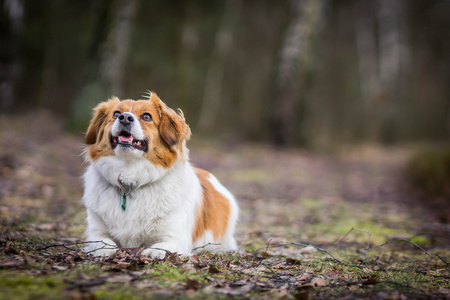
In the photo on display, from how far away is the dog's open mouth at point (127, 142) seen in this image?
3.43 metres

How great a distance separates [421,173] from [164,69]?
1338cm

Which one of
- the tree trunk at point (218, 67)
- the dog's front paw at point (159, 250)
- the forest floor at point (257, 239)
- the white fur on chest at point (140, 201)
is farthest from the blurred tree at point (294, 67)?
the dog's front paw at point (159, 250)

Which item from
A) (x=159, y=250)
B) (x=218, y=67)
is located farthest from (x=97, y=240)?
(x=218, y=67)

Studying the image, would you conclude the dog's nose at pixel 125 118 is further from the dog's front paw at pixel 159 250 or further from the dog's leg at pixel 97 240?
the dog's front paw at pixel 159 250

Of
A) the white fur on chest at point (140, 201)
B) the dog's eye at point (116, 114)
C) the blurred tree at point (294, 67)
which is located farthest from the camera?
the blurred tree at point (294, 67)

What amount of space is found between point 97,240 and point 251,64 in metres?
18.6

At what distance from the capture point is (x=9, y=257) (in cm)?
281

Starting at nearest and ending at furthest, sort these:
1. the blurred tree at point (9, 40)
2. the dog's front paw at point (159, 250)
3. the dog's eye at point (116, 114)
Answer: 1. the dog's front paw at point (159, 250)
2. the dog's eye at point (116, 114)
3. the blurred tree at point (9, 40)

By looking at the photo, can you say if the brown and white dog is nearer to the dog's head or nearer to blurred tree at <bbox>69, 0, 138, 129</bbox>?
the dog's head

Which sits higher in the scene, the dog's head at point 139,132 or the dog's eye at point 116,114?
the dog's eye at point 116,114

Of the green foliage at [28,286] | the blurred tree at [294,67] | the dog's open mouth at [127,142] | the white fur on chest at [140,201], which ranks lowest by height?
the green foliage at [28,286]

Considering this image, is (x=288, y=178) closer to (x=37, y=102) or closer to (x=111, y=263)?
(x=111, y=263)

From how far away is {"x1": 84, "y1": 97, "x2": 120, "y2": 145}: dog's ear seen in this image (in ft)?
12.3

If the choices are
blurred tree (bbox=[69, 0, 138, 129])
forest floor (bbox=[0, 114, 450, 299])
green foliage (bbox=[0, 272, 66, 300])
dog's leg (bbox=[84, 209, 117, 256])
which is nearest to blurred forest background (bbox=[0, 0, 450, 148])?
blurred tree (bbox=[69, 0, 138, 129])
